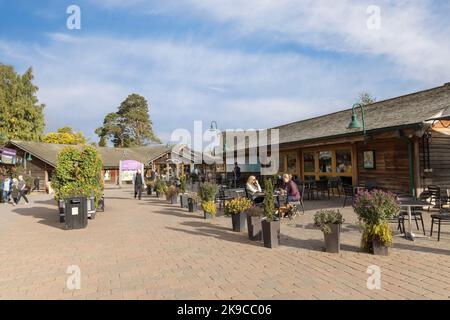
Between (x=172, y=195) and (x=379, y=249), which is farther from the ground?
(x=172, y=195)

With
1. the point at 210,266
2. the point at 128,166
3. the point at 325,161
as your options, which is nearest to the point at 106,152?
the point at 128,166

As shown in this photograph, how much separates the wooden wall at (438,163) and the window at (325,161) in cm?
439

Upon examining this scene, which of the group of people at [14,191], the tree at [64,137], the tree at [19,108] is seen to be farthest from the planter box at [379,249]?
the tree at [64,137]

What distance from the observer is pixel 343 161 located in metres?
13.9

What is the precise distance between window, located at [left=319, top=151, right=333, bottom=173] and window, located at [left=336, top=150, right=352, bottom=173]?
0.46 meters

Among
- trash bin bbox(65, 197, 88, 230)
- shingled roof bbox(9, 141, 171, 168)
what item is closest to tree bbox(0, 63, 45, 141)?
shingled roof bbox(9, 141, 171, 168)

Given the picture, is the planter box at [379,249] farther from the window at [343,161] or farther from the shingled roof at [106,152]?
the shingled roof at [106,152]

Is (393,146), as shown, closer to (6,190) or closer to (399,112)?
(399,112)

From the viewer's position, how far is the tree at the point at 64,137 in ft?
184

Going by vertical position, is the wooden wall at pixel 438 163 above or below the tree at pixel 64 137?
below

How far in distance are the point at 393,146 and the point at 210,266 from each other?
29.7 ft

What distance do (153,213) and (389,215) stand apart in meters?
8.29
